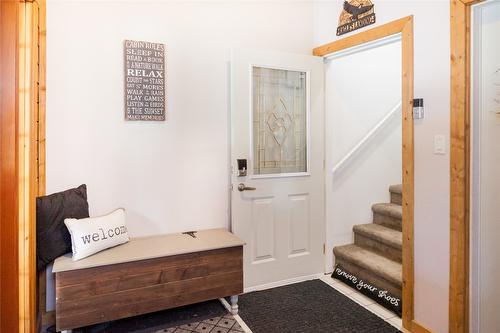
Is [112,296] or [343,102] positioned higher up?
[343,102]

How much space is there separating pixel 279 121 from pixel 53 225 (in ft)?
6.00

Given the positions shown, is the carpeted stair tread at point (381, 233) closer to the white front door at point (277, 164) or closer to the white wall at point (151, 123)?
the white front door at point (277, 164)

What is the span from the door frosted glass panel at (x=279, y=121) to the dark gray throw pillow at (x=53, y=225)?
1.38 m

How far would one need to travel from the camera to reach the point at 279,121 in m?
2.93

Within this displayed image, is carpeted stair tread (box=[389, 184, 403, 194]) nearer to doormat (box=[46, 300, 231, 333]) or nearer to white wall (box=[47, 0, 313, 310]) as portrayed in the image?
white wall (box=[47, 0, 313, 310])

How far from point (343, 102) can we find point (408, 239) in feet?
4.82

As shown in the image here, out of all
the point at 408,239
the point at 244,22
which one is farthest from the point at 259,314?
the point at 244,22

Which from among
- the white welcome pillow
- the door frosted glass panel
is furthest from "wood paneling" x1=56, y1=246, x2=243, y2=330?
the door frosted glass panel

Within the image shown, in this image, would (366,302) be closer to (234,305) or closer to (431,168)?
(234,305)

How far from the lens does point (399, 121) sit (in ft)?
11.6

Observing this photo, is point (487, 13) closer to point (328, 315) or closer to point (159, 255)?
point (328, 315)

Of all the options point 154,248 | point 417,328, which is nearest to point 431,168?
point 417,328

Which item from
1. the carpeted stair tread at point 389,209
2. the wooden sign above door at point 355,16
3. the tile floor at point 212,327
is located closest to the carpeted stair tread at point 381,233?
the carpeted stair tread at point 389,209

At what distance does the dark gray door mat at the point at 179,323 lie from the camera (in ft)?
7.41
